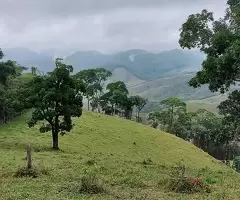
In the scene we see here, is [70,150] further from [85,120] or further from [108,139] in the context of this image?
[85,120]

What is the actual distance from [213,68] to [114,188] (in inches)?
474

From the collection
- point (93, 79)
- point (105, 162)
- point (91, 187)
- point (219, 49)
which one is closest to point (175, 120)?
point (93, 79)

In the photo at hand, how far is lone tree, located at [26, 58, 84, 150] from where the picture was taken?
5347 centimetres

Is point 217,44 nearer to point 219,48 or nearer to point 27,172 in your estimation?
point 219,48

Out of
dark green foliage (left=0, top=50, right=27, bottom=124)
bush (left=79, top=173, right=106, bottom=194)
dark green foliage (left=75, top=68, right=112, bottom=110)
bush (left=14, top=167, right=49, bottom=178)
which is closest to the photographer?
bush (left=79, top=173, right=106, bottom=194)

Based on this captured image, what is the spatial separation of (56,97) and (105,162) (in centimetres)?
1284

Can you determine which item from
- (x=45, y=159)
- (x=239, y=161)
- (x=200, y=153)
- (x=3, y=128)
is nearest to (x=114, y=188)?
(x=45, y=159)

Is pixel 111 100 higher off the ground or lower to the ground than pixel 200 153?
higher

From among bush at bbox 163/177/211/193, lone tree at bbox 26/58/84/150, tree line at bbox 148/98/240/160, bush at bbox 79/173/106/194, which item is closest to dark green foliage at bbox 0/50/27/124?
lone tree at bbox 26/58/84/150

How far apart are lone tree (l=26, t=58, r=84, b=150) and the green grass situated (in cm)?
392

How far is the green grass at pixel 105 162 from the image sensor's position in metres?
24.1

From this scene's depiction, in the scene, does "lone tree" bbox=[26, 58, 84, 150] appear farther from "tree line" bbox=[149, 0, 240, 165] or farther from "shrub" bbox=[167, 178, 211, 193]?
"shrub" bbox=[167, 178, 211, 193]

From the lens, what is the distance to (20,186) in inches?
985

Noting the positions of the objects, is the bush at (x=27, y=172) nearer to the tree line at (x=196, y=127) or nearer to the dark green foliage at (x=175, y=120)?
the tree line at (x=196, y=127)
